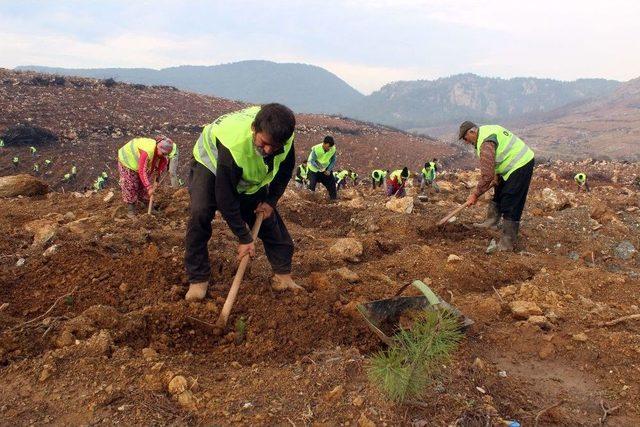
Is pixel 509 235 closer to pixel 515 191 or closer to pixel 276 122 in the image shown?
pixel 515 191

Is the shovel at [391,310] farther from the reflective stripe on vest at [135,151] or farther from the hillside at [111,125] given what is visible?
the hillside at [111,125]

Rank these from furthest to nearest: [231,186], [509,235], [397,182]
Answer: [397,182] → [509,235] → [231,186]

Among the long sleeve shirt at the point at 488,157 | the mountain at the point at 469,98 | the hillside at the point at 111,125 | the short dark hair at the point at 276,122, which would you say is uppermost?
the mountain at the point at 469,98

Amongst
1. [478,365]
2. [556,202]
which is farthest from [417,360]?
[556,202]

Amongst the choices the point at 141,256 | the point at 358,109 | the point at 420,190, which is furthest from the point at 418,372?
the point at 358,109

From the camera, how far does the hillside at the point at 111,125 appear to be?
19.0 meters

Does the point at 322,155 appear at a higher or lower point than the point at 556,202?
higher

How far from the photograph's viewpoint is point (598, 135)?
60812 mm

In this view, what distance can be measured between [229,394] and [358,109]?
545 ft

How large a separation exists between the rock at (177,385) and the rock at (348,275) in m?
1.71

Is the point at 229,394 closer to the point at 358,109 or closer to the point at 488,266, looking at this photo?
the point at 488,266

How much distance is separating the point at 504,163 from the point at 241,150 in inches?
119

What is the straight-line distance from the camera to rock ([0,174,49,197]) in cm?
659

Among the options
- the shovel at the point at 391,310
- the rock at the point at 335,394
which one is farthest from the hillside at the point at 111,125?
the rock at the point at 335,394
